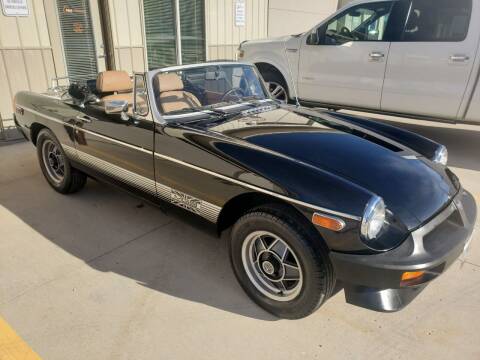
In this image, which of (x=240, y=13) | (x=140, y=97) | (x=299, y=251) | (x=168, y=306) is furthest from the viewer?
(x=240, y=13)

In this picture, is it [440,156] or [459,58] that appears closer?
[440,156]

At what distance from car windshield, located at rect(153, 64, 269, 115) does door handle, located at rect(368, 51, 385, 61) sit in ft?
8.99

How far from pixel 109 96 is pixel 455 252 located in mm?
3375

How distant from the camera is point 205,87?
11.3 feet

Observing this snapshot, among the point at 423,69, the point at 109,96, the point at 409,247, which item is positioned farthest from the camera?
the point at 423,69

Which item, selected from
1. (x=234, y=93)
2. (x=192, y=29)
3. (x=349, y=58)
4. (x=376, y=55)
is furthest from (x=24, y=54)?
(x=376, y=55)

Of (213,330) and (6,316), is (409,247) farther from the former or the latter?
(6,316)

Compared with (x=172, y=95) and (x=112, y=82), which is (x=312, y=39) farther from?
(x=172, y=95)

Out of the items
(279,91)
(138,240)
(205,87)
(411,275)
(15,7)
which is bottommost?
(138,240)

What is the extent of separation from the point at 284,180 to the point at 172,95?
1.44 meters

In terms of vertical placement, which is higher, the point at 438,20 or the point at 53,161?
the point at 438,20

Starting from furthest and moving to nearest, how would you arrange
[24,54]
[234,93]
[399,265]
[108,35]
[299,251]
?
1. [108,35]
2. [24,54]
3. [234,93]
4. [299,251]
5. [399,265]

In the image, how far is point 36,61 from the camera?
6.75 m

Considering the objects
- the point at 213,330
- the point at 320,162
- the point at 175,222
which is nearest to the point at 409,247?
the point at 320,162
